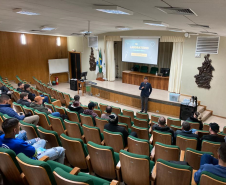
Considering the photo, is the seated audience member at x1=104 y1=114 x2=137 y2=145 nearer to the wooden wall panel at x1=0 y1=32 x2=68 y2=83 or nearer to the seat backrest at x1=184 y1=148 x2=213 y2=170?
the seat backrest at x1=184 y1=148 x2=213 y2=170

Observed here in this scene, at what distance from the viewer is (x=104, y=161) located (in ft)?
8.38

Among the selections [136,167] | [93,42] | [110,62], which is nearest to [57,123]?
[136,167]

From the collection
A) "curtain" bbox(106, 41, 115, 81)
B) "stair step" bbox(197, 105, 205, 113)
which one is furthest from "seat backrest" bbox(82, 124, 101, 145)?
"curtain" bbox(106, 41, 115, 81)

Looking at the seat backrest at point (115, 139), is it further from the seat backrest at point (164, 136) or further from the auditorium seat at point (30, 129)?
the auditorium seat at point (30, 129)

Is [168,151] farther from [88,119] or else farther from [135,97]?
[135,97]

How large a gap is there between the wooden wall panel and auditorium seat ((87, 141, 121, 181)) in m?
10.9

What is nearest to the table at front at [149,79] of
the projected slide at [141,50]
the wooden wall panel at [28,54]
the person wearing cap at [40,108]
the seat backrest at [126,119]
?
the projected slide at [141,50]

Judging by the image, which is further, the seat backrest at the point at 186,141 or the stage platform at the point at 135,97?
the stage platform at the point at 135,97

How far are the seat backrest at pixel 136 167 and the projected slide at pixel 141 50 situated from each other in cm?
833

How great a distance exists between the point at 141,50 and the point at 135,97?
127 inches

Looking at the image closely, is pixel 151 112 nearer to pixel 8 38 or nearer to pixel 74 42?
pixel 74 42

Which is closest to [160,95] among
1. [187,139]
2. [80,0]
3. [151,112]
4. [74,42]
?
[151,112]

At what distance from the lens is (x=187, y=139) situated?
→ 131 inches

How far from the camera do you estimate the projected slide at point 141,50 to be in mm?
9953
